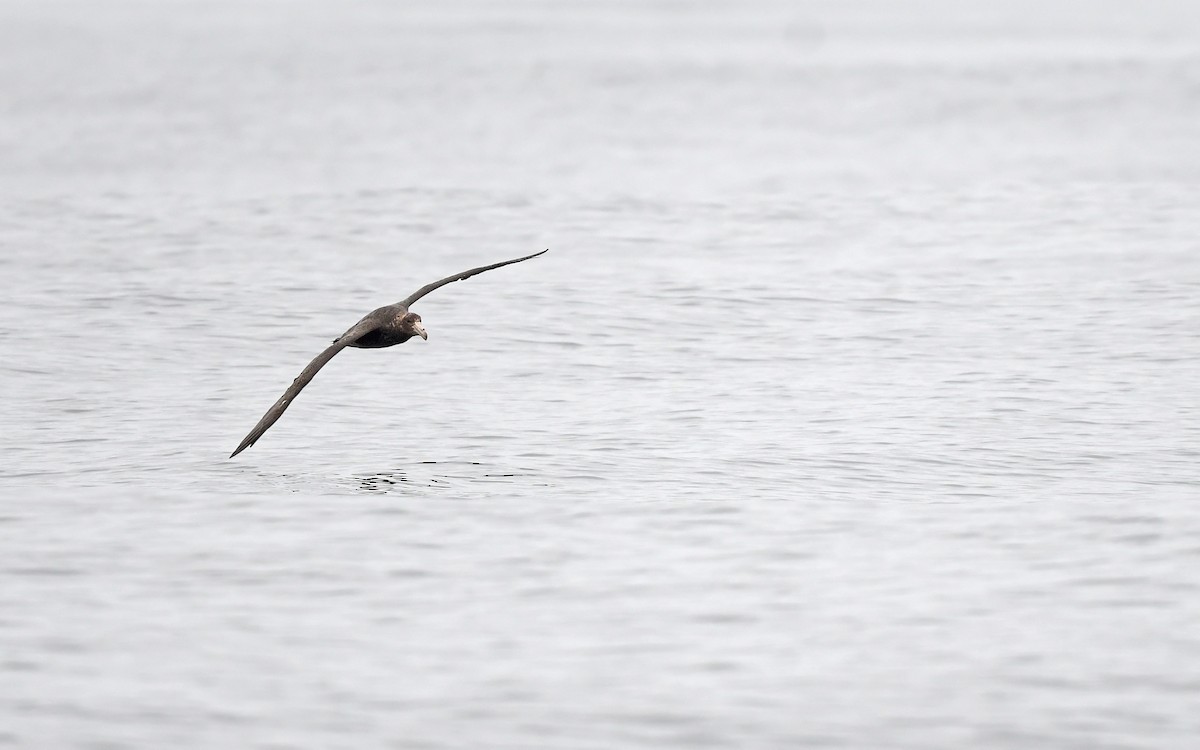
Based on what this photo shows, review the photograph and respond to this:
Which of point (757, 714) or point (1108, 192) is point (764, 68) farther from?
point (757, 714)

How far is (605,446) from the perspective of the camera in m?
18.8

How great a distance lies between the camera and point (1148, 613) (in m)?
13.6

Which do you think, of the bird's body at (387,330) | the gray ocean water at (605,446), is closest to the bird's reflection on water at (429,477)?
the gray ocean water at (605,446)

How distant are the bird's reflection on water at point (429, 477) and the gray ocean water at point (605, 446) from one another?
0.08 meters

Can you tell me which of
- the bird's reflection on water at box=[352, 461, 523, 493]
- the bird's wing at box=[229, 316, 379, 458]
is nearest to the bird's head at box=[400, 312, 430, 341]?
the bird's wing at box=[229, 316, 379, 458]

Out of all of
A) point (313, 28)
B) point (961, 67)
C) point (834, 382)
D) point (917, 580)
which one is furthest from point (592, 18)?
point (917, 580)

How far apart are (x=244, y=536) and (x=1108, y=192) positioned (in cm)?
2786

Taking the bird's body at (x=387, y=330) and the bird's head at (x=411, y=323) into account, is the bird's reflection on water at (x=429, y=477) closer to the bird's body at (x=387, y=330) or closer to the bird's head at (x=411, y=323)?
the bird's body at (x=387, y=330)

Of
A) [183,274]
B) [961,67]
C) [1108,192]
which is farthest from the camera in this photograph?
[961,67]

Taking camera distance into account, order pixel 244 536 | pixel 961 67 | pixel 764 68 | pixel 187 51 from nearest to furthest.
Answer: pixel 244 536 < pixel 961 67 < pixel 764 68 < pixel 187 51

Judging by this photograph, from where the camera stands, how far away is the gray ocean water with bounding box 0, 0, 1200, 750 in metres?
12.2

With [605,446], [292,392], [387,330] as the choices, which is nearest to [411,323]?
[387,330]

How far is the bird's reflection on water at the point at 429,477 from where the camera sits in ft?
56.2

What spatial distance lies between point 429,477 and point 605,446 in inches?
83.0
